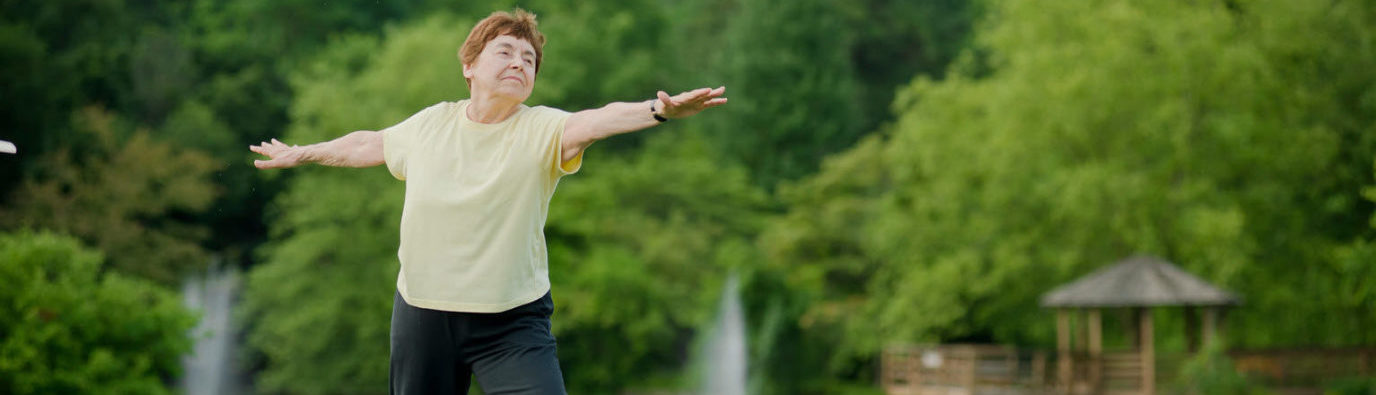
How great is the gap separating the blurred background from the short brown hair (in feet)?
42.7

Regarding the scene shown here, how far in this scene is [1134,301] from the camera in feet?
71.1

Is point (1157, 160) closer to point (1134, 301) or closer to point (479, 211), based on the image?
point (1134, 301)

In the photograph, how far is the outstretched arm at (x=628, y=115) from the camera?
366cm

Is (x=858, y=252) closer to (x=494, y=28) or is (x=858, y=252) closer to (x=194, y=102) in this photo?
(x=194, y=102)

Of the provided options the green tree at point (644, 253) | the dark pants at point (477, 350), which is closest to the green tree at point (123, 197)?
the green tree at point (644, 253)

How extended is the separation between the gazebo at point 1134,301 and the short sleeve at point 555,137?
1880 cm

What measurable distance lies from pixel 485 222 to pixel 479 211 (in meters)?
0.03

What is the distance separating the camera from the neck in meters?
3.99

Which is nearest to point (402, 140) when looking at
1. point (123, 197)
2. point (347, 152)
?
point (347, 152)

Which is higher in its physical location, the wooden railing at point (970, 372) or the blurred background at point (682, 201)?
the blurred background at point (682, 201)

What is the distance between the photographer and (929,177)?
29453 mm

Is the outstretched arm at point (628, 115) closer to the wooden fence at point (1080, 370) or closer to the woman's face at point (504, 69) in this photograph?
the woman's face at point (504, 69)

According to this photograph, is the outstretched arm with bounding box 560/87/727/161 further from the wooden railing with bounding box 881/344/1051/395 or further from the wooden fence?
the wooden railing with bounding box 881/344/1051/395

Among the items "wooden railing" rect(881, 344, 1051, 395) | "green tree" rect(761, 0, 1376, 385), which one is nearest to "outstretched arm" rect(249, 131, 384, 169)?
"wooden railing" rect(881, 344, 1051, 395)
